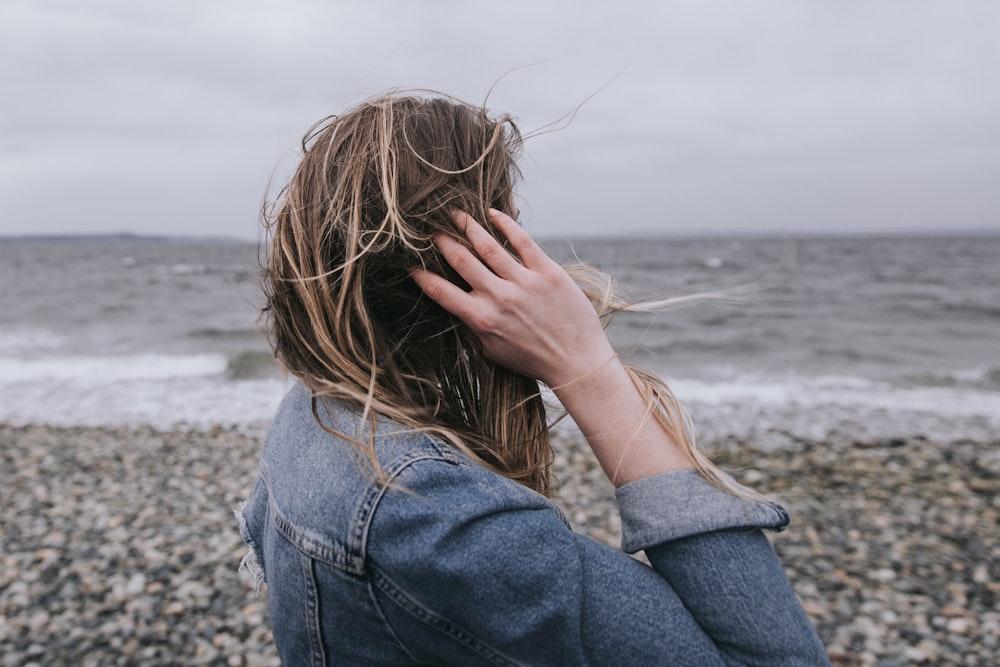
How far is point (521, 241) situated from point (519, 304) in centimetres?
15

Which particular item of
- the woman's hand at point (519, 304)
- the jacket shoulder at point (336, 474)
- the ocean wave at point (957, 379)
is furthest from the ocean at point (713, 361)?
the jacket shoulder at point (336, 474)

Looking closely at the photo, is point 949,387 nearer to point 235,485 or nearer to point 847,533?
point 847,533

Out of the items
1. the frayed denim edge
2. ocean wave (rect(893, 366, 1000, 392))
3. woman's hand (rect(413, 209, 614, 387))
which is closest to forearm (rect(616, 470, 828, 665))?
woman's hand (rect(413, 209, 614, 387))

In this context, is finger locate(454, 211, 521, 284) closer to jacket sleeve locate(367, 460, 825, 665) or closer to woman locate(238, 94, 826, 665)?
woman locate(238, 94, 826, 665)

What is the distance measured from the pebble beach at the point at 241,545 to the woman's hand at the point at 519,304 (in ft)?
8.44

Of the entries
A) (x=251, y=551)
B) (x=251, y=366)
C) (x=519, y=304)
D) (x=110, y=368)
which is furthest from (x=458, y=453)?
(x=110, y=368)

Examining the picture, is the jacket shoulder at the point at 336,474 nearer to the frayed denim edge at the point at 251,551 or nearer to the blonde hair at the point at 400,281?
the blonde hair at the point at 400,281

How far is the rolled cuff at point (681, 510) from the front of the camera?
4.61ft

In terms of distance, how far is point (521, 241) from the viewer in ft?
4.91

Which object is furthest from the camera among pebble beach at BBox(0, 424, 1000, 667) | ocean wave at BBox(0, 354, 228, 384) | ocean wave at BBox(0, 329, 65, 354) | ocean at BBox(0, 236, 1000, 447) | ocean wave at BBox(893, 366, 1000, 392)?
ocean wave at BBox(0, 329, 65, 354)

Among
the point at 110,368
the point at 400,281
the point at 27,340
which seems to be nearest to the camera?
the point at 400,281

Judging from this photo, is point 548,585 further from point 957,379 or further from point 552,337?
point 957,379

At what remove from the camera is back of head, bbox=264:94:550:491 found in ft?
4.79

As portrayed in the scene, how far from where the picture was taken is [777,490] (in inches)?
279
